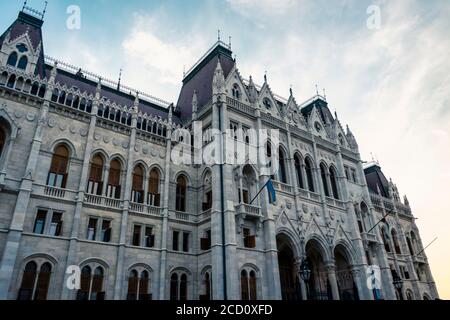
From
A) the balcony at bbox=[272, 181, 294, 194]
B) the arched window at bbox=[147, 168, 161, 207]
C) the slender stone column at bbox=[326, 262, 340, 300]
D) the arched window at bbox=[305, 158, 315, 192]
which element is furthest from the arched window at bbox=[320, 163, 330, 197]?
the arched window at bbox=[147, 168, 161, 207]

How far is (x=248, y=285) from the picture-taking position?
24.5 m

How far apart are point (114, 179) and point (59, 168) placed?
13.3ft

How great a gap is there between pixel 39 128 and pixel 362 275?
30734mm

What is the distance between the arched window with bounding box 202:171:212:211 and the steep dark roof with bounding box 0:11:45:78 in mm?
15898

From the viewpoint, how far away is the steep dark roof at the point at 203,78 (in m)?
34.9

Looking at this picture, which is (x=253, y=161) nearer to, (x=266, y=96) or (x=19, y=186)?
(x=266, y=96)

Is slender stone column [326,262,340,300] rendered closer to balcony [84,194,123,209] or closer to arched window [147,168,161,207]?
arched window [147,168,161,207]

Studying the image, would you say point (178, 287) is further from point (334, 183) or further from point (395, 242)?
point (395, 242)

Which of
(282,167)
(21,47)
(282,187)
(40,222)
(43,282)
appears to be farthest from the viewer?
(282,167)

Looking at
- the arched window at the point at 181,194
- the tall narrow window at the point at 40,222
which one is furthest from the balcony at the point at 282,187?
the tall narrow window at the point at 40,222

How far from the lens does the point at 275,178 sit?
30.5 m

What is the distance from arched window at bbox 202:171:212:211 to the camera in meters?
28.0

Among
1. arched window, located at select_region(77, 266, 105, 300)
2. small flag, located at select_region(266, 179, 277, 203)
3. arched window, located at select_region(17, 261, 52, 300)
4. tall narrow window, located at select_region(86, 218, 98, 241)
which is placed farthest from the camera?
small flag, located at select_region(266, 179, 277, 203)

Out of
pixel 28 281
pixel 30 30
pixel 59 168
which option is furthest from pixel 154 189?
pixel 30 30
